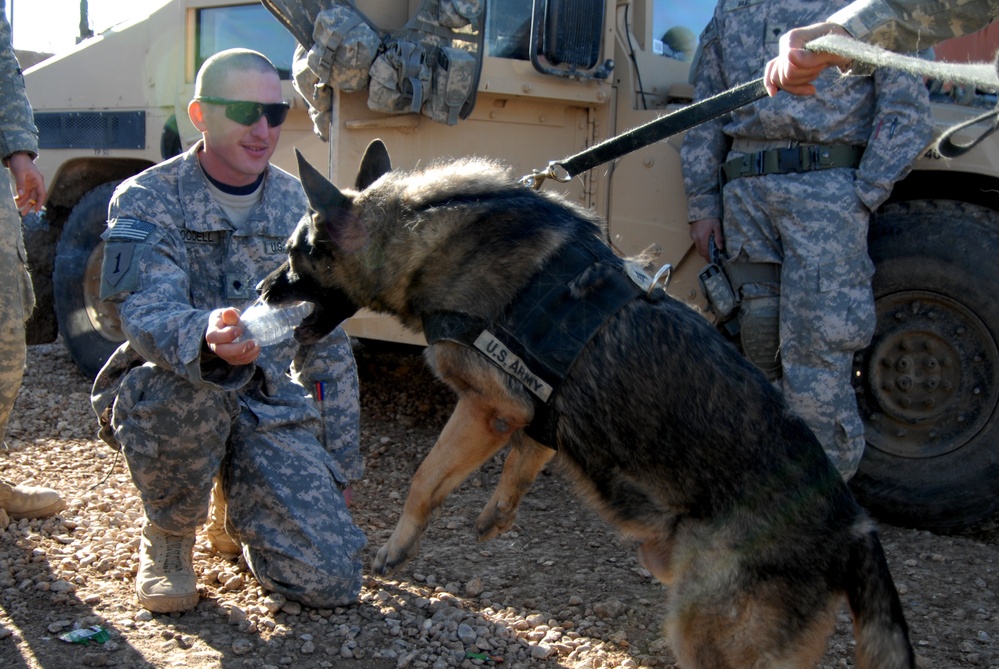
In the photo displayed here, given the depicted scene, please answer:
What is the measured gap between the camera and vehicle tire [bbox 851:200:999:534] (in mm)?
3742

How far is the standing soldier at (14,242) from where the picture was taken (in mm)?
2879

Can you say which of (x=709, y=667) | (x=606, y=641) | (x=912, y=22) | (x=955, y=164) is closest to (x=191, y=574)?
(x=606, y=641)

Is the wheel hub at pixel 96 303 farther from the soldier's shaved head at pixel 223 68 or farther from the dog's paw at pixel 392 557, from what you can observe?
the dog's paw at pixel 392 557

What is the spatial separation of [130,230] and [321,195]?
2.32 ft

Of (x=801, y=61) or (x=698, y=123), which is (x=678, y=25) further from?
(x=801, y=61)

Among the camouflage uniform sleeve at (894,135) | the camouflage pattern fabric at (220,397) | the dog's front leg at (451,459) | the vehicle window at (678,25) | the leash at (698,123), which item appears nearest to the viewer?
the leash at (698,123)

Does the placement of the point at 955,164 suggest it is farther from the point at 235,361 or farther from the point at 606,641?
the point at 235,361

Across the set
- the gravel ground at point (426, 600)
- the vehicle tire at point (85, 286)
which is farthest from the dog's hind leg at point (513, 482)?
the vehicle tire at point (85, 286)

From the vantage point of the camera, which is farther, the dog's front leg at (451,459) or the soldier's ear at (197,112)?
the soldier's ear at (197,112)

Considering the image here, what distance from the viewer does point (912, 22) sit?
108 inches

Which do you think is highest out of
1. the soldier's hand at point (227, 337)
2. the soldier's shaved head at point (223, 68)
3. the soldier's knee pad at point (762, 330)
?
the soldier's shaved head at point (223, 68)

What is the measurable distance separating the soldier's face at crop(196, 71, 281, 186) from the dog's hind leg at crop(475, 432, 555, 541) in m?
1.34

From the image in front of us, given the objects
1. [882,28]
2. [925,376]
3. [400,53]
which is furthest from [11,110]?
[925,376]

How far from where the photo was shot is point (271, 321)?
2.67 m
